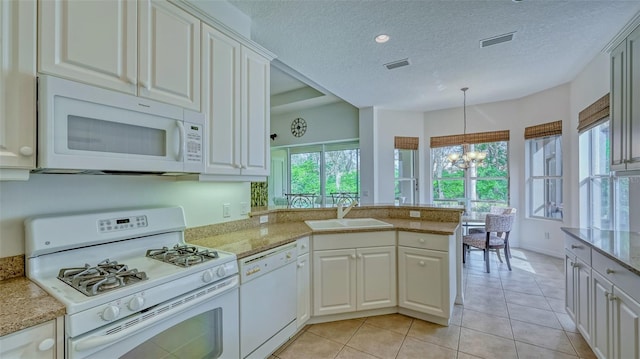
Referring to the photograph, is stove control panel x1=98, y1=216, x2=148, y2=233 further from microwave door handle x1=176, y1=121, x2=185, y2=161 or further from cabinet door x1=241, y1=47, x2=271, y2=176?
cabinet door x1=241, y1=47, x2=271, y2=176

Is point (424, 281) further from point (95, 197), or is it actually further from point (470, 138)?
point (470, 138)

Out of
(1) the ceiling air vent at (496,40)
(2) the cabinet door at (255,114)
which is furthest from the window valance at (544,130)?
(2) the cabinet door at (255,114)

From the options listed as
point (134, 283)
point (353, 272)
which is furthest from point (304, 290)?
point (134, 283)

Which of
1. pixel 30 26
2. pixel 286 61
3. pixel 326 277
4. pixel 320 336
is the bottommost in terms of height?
pixel 320 336

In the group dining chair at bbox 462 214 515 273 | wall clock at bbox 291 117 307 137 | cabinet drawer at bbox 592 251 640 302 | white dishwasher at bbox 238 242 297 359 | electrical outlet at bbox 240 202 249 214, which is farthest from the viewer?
wall clock at bbox 291 117 307 137

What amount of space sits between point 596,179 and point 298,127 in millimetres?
5291

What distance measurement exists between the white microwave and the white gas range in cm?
36

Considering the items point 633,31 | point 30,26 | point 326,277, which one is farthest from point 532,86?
point 30,26

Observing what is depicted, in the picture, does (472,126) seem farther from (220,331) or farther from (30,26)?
(30,26)

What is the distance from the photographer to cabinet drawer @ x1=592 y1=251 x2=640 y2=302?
4.49 ft

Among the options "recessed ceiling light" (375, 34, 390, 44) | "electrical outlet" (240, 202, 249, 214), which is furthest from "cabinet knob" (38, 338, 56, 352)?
"recessed ceiling light" (375, 34, 390, 44)

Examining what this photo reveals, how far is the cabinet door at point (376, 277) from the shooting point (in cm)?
255

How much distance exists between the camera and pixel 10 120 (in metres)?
1.11

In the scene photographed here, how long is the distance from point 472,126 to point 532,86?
1288 mm
